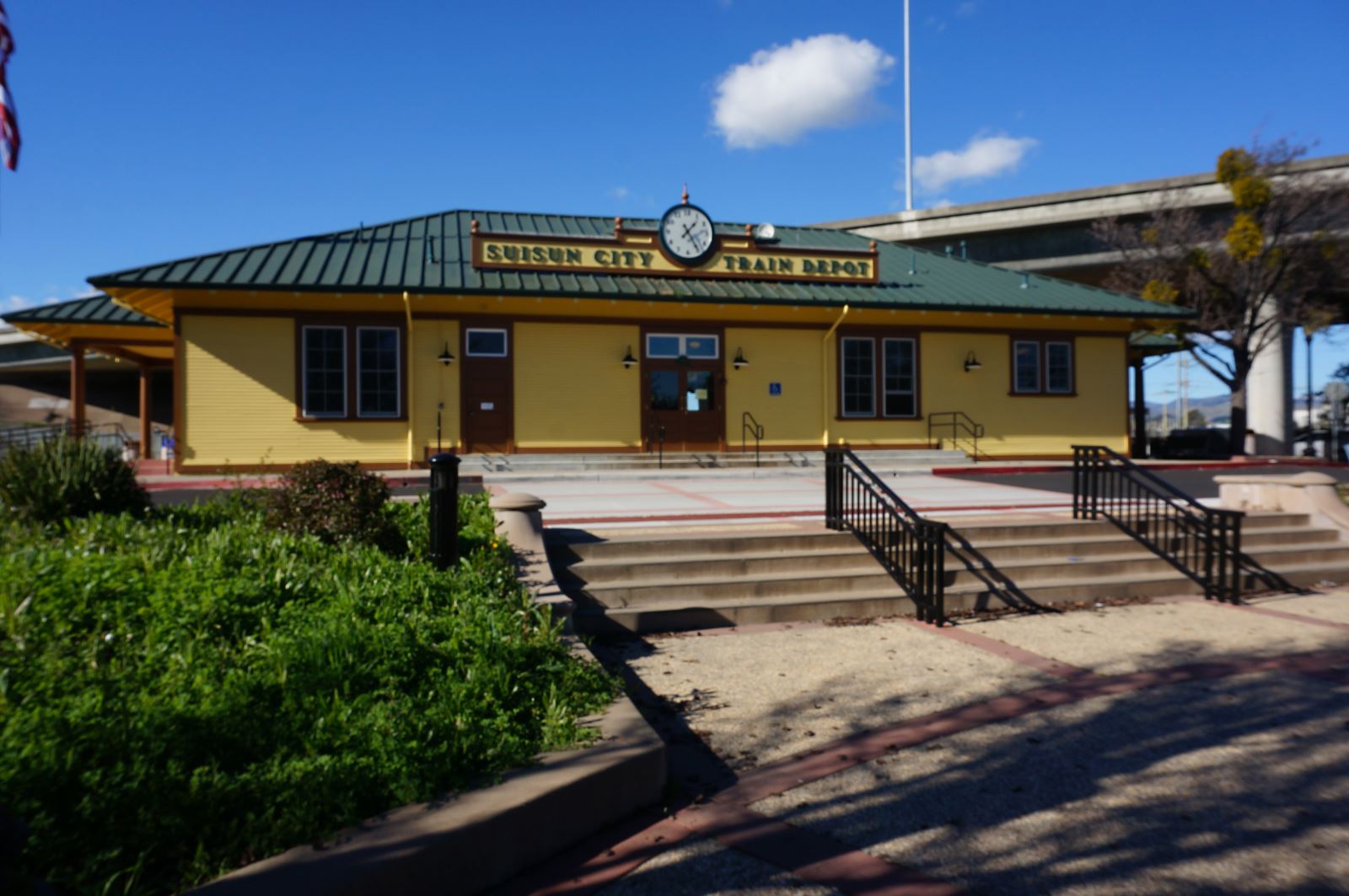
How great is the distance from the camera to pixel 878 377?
22.3 meters

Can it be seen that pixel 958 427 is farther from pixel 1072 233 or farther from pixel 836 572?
pixel 836 572

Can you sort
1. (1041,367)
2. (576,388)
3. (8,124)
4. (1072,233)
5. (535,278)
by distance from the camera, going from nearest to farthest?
(8,124)
(535,278)
(576,388)
(1041,367)
(1072,233)

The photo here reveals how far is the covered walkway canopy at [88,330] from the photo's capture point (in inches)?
754

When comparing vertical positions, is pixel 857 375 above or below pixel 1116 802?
above

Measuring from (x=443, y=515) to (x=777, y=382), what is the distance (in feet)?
51.9

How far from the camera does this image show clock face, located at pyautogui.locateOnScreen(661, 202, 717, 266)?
2111cm

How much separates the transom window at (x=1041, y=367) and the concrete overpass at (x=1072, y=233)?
→ 10.5m

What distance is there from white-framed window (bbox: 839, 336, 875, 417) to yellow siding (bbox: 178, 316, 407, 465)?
1187cm

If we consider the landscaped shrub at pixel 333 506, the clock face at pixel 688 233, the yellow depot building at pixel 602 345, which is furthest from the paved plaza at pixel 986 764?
the clock face at pixel 688 233

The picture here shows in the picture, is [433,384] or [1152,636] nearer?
[1152,636]

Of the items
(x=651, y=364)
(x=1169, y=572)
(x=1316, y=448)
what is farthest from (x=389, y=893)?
(x=1316, y=448)

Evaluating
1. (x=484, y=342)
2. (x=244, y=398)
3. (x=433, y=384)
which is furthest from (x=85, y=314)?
(x=484, y=342)

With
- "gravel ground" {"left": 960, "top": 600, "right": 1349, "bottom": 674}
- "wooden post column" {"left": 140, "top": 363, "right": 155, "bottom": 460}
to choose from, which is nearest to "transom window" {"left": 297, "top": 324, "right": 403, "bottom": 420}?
"wooden post column" {"left": 140, "top": 363, "right": 155, "bottom": 460}

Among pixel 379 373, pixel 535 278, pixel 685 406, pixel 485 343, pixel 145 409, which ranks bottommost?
pixel 685 406
